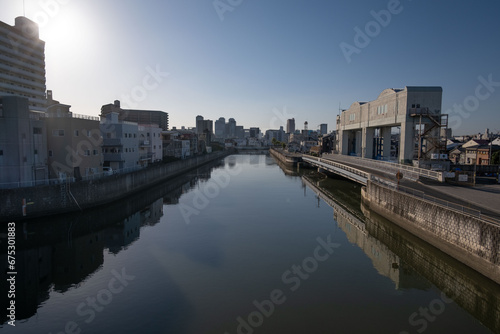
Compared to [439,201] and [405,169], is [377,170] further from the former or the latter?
[439,201]

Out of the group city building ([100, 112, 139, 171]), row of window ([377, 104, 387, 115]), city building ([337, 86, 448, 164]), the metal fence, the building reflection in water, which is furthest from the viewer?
city building ([100, 112, 139, 171])

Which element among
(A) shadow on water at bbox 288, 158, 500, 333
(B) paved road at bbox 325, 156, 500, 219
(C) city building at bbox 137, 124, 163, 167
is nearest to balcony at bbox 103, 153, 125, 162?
(C) city building at bbox 137, 124, 163, 167

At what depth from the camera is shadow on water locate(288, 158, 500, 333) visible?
1075 centimetres

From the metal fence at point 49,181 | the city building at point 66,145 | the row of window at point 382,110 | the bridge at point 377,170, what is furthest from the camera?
the row of window at point 382,110

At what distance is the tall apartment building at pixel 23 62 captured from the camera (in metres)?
53.9

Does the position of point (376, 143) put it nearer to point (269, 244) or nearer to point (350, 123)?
point (350, 123)

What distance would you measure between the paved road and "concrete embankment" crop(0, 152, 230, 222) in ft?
81.0

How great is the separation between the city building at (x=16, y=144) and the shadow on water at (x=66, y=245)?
3.86m

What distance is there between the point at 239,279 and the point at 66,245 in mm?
10866

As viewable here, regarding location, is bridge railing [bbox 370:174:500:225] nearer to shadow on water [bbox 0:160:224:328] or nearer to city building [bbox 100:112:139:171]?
shadow on water [bbox 0:160:224:328]

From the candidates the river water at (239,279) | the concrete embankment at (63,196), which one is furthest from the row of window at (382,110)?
the concrete embankment at (63,196)

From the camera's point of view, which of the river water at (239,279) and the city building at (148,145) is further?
the city building at (148,145)

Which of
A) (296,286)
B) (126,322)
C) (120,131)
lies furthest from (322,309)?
(120,131)

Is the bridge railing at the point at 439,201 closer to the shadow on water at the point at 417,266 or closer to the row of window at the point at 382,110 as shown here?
the shadow on water at the point at 417,266
